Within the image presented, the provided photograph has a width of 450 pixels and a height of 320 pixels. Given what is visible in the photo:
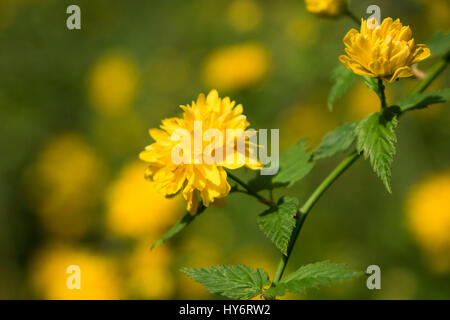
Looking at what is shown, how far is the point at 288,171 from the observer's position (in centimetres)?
91

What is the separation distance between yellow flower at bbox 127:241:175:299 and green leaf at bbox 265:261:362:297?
115cm

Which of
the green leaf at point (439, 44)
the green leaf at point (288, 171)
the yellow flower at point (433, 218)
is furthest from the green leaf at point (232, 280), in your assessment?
the yellow flower at point (433, 218)

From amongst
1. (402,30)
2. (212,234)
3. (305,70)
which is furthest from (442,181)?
(402,30)

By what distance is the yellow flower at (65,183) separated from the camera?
288cm

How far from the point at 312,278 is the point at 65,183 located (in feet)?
8.40

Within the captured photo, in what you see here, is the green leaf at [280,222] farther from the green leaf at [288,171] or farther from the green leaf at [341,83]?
the green leaf at [341,83]

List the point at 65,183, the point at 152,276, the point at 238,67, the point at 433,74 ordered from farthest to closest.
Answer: the point at 65,183
the point at 238,67
the point at 152,276
the point at 433,74

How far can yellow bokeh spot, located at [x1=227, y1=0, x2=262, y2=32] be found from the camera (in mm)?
2828

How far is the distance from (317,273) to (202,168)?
0.79ft

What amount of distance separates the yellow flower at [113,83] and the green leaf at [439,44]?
2.46m

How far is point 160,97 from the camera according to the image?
3.07 meters

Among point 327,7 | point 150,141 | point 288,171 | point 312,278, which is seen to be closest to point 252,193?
point 288,171

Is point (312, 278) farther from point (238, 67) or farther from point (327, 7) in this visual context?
point (238, 67)

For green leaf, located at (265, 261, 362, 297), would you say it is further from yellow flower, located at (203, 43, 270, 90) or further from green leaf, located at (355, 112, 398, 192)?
yellow flower, located at (203, 43, 270, 90)
